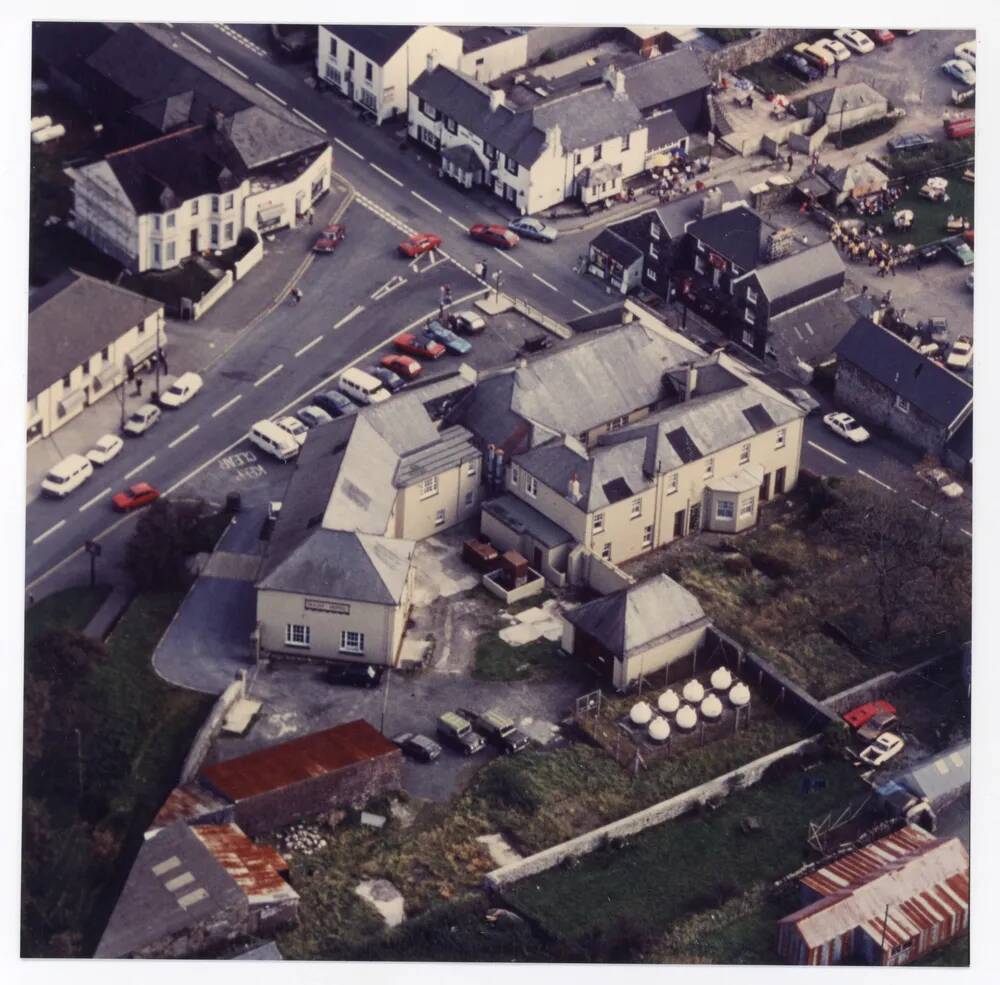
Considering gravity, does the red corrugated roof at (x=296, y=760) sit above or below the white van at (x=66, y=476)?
above

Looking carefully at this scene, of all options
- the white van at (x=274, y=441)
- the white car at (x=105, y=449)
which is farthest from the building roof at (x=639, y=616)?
the white car at (x=105, y=449)

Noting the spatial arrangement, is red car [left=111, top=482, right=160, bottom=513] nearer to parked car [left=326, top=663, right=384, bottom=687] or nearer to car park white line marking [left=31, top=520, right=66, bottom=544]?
car park white line marking [left=31, top=520, right=66, bottom=544]

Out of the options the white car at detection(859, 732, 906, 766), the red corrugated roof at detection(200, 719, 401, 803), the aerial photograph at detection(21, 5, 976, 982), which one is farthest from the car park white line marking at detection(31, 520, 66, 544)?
the white car at detection(859, 732, 906, 766)

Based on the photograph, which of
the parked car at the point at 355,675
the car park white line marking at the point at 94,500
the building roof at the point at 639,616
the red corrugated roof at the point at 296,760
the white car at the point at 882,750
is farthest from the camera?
the car park white line marking at the point at 94,500

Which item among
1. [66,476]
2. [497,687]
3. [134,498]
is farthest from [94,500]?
[497,687]

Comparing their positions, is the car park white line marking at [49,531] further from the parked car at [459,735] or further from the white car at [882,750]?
the white car at [882,750]

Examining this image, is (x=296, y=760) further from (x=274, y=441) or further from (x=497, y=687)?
(x=274, y=441)
